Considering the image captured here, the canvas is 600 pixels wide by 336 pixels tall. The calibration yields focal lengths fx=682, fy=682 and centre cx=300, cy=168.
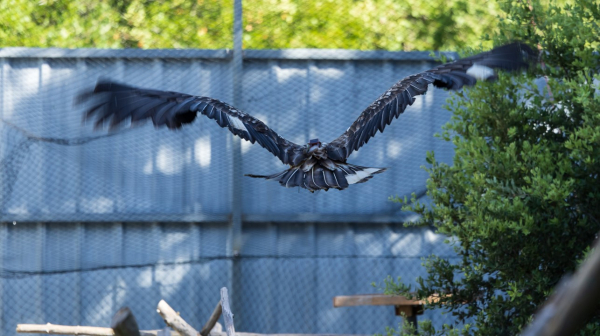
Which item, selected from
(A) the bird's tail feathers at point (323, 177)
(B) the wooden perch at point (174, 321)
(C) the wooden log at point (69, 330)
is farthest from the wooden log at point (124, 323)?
(A) the bird's tail feathers at point (323, 177)

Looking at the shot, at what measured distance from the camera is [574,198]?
11.0 feet

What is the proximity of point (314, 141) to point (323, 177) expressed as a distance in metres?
0.30

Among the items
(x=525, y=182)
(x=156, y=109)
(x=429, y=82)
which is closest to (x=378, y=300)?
(x=525, y=182)

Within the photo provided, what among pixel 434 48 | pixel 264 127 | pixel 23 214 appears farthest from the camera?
pixel 434 48

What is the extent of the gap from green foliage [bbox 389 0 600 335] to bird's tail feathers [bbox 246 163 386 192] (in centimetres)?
41

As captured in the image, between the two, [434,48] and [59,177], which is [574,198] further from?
[434,48]

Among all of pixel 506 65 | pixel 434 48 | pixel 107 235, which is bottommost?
pixel 107 235

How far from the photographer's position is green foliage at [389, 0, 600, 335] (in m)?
3.23

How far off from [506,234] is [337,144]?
101cm

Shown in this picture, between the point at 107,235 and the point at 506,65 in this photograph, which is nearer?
the point at 506,65

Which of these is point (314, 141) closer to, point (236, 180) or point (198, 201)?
point (236, 180)

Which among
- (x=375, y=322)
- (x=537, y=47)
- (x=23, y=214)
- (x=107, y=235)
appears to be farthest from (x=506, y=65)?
(x=23, y=214)

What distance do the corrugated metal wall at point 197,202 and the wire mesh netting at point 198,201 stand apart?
0.03ft

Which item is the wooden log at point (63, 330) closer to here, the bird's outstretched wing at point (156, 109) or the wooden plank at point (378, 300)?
the bird's outstretched wing at point (156, 109)
